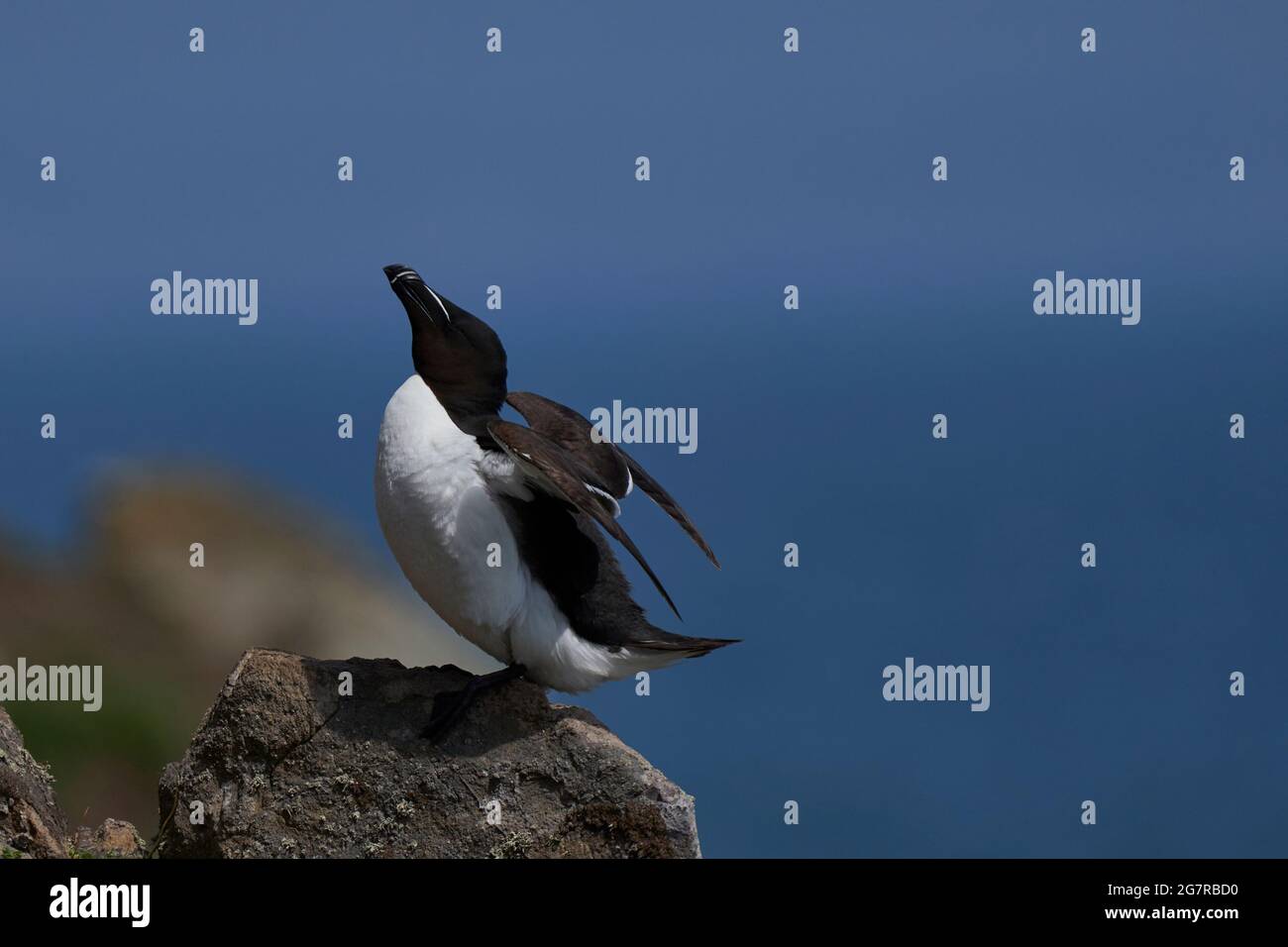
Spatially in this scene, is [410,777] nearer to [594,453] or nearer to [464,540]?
[464,540]

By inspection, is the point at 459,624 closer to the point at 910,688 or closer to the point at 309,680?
the point at 309,680

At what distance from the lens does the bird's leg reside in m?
7.48

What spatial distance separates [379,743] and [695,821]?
5.00 feet

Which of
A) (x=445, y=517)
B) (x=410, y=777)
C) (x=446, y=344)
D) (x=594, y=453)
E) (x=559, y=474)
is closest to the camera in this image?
(x=559, y=474)

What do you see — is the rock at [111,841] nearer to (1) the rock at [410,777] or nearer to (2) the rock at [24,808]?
(2) the rock at [24,808]

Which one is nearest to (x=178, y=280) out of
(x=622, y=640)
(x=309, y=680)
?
(x=309, y=680)

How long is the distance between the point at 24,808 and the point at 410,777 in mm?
1813

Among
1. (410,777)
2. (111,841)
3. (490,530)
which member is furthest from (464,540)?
(111,841)

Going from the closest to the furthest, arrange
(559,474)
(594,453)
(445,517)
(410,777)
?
1. (559,474)
2. (445,517)
3. (410,777)
4. (594,453)

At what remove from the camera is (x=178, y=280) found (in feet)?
31.6

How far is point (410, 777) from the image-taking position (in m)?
7.48

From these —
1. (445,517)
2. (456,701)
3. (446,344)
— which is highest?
(446,344)

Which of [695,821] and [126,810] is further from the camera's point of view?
[126,810]

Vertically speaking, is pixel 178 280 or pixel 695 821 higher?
pixel 178 280
